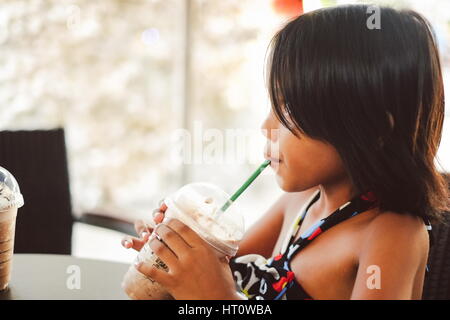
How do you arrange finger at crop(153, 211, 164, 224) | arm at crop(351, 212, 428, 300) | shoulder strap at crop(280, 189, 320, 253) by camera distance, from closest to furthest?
arm at crop(351, 212, 428, 300) < finger at crop(153, 211, 164, 224) < shoulder strap at crop(280, 189, 320, 253)

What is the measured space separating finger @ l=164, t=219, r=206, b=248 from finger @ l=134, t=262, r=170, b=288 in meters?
0.07

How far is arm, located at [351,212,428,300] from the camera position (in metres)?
0.85

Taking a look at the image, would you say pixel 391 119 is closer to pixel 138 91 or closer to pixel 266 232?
pixel 266 232

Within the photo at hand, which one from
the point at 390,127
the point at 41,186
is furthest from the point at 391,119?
the point at 41,186

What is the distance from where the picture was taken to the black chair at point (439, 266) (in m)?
1.32

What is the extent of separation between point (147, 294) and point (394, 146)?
20.1 inches

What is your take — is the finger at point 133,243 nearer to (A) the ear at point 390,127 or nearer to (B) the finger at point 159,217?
(B) the finger at point 159,217

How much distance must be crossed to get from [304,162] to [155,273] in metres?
0.33

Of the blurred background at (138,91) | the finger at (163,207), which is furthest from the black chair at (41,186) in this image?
the blurred background at (138,91)

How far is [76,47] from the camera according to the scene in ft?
12.2

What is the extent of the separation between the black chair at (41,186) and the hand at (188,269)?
3.56 feet

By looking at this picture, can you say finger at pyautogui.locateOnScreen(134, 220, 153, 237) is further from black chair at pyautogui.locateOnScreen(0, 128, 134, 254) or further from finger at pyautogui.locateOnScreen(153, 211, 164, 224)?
black chair at pyautogui.locateOnScreen(0, 128, 134, 254)

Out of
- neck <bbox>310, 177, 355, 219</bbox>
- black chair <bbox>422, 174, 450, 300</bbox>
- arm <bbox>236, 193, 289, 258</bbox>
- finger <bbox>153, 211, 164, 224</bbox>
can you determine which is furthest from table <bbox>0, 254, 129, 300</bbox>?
black chair <bbox>422, 174, 450, 300</bbox>
